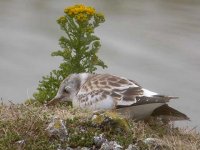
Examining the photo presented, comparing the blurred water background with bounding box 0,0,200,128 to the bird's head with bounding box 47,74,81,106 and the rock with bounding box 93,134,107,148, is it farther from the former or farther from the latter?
the rock with bounding box 93,134,107,148

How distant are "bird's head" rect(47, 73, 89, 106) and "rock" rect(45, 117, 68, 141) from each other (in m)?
2.50

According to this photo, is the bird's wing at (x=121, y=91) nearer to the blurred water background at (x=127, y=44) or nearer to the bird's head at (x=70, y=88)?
the bird's head at (x=70, y=88)

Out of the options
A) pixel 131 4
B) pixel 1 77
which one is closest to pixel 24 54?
pixel 1 77

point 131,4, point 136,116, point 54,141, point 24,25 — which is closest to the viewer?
point 54,141

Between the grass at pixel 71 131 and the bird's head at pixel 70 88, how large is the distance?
1847 mm

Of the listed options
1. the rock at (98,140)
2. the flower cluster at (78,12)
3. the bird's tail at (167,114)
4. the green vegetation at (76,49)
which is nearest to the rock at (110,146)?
the rock at (98,140)

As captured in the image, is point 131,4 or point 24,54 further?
point 131,4

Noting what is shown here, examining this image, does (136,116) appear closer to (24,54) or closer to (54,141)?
(54,141)

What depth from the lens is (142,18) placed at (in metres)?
24.7

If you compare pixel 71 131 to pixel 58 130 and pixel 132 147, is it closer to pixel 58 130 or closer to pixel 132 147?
pixel 58 130

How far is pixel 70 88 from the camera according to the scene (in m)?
9.52

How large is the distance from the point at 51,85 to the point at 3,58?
7.68 meters

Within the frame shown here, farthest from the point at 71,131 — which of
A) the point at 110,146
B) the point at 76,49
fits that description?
the point at 76,49

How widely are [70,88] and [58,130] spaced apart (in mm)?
2760
